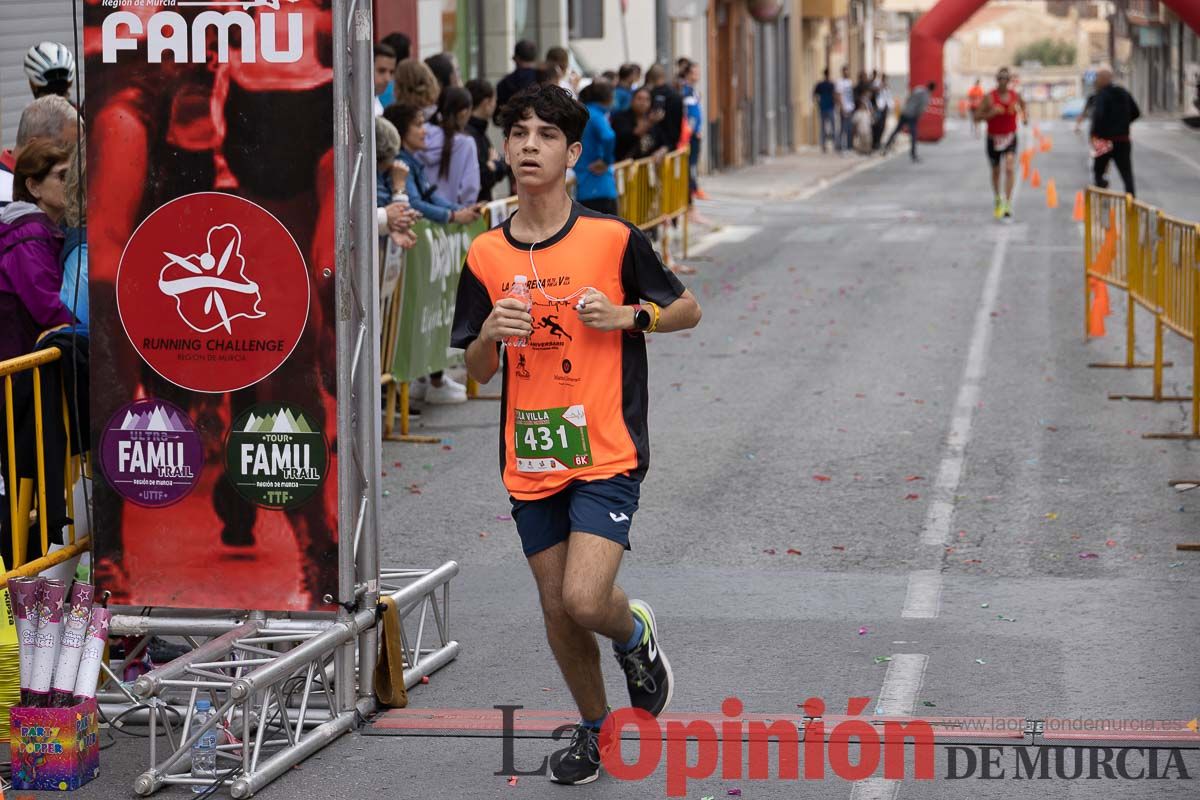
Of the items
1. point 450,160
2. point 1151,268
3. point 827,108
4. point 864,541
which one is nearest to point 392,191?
point 450,160

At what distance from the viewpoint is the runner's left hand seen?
5.32m

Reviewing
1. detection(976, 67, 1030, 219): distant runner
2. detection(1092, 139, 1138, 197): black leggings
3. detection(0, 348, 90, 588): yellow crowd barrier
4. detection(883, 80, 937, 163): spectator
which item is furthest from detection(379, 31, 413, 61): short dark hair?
detection(883, 80, 937, 163): spectator

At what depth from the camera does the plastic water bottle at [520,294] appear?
213 inches

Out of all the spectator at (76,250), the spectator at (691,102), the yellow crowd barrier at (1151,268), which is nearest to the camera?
the spectator at (76,250)

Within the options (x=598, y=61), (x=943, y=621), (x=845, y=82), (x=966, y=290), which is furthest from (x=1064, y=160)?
(x=943, y=621)

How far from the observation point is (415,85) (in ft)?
41.7

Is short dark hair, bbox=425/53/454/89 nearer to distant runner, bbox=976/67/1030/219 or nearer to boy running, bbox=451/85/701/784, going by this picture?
boy running, bbox=451/85/701/784

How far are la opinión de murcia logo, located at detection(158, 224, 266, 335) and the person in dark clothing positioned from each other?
21.8 m

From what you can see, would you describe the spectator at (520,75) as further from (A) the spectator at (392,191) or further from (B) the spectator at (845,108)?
(B) the spectator at (845,108)

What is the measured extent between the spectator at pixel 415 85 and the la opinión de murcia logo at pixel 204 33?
21.4 ft

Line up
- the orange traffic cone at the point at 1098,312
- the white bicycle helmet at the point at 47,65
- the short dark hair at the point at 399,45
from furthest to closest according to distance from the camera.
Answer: the orange traffic cone at the point at 1098,312 → the short dark hair at the point at 399,45 → the white bicycle helmet at the point at 47,65

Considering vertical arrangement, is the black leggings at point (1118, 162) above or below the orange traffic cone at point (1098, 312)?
above

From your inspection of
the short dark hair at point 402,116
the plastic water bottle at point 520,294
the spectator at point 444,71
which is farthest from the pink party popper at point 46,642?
the spectator at point 444,71

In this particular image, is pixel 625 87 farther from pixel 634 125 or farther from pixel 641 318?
pixel 641 318
